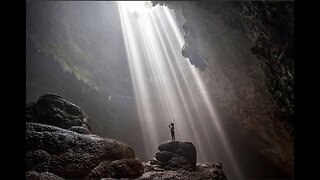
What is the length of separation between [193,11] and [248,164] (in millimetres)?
23481

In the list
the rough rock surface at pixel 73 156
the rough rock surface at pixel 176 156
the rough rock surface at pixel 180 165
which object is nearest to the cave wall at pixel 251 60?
the rough rock surface at pixel 180 165

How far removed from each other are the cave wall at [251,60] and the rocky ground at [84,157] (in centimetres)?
572

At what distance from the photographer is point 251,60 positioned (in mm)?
17141

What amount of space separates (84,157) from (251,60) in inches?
452

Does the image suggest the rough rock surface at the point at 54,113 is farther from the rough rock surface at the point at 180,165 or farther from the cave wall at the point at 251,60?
the cave wall at the point at 251,60

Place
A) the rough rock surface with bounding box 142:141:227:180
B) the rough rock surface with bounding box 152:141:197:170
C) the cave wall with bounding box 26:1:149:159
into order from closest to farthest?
the rough rock surface with bounding box 142:141:227:180 < the rough rock surface with bounding box 152:141:197:170 < the cave wall with bounding box 26:1:149:159

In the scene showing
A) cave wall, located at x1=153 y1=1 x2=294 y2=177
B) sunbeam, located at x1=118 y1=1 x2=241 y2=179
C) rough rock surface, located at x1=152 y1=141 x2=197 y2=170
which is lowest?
rough rock surface, located at x1=152 y1=141 x2=197 y2=170

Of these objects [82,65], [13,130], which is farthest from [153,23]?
[13,130]

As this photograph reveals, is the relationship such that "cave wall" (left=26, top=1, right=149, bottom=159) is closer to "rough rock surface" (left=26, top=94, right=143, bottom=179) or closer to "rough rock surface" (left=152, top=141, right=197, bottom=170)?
"rough rock surface" (left=152, top=141, right=197, bottom=170)

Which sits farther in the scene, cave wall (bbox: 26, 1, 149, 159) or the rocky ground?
cave wall (bbox: 26, 1, 149, 159)

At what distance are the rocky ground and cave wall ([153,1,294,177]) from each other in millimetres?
5725

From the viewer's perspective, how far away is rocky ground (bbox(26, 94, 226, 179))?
1504cm

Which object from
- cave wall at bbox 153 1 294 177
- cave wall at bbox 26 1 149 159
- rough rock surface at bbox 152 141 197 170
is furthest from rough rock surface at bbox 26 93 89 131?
cave wall at bbox 26 1 149 159

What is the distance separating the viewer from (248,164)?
34.9 metres
